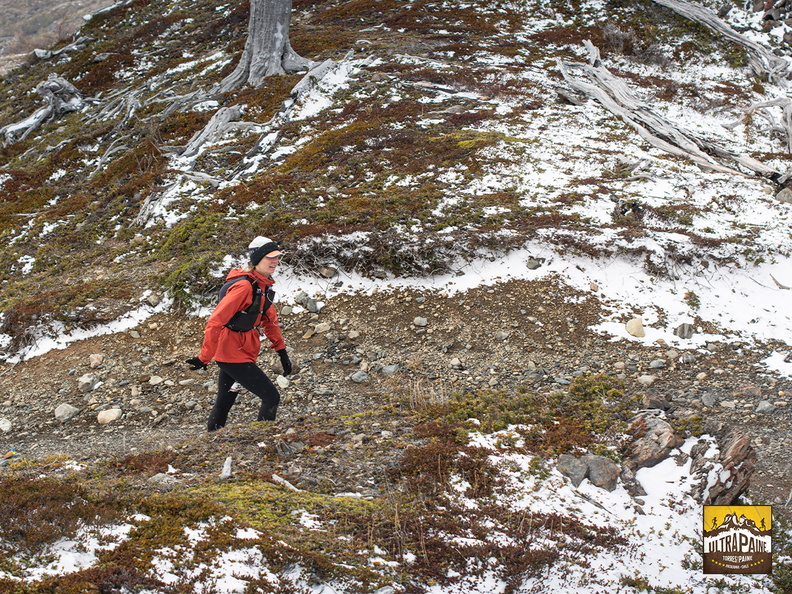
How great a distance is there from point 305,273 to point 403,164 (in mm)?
4779

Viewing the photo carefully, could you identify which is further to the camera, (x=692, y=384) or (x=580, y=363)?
(x=580, y=363)

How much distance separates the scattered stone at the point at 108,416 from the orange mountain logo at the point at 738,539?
763cm

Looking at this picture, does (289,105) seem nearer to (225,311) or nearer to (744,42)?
(225,311)

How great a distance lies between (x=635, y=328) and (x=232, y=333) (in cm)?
639

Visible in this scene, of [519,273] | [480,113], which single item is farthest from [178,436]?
[480,113]

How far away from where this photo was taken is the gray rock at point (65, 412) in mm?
7758

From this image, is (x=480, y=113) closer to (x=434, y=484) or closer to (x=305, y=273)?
(x=305, y=273)

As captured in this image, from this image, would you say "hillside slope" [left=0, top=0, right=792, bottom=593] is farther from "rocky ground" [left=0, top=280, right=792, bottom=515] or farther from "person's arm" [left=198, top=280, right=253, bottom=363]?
"person's arm" [left=198, top=280, right=253, bottom=363]

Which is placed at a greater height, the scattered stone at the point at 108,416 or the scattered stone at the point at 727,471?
the scattered stone at the point at 727,471

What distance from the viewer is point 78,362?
892 cm

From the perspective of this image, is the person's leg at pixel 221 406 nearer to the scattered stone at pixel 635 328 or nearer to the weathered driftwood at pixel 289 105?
the scattered stone at pixel 635 328

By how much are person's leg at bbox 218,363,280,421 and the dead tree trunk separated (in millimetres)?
16062

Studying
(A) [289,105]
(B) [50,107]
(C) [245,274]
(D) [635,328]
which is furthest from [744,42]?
(B) [50,107]

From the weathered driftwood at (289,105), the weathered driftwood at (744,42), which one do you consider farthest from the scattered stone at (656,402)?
the weathered driftwood at (744,42)
